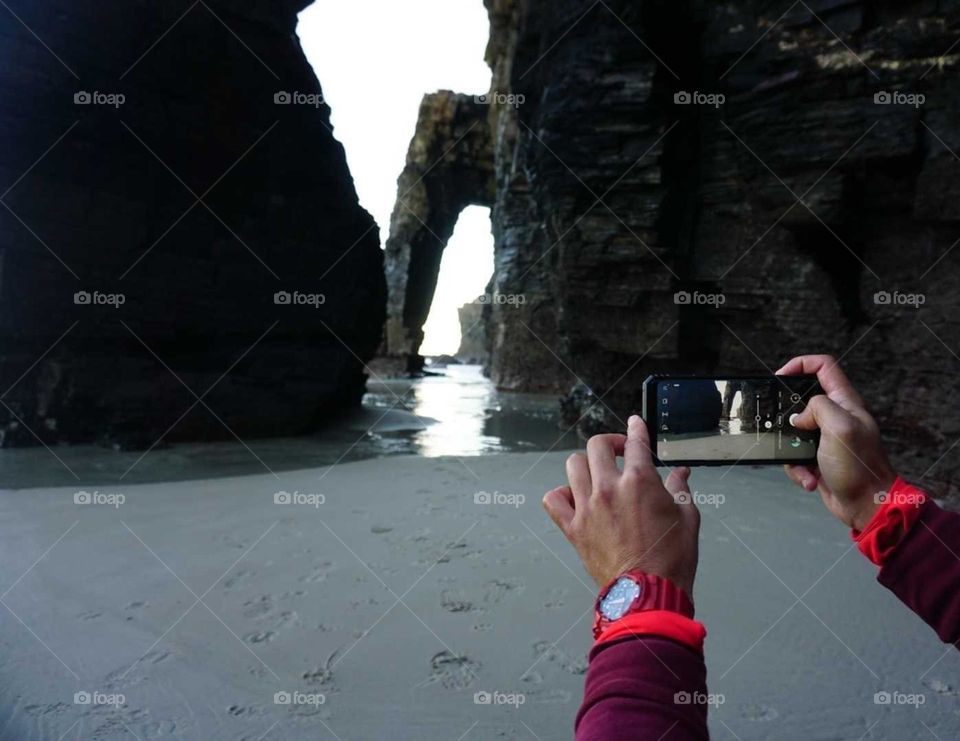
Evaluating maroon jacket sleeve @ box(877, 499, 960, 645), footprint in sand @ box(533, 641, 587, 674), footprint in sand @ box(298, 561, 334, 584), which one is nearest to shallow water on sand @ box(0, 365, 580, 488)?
footprint in sand @ box(298, 561, 334, 584)

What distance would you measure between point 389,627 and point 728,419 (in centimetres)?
209

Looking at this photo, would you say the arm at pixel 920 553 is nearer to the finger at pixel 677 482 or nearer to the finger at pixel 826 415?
the finger at pixel 826 415

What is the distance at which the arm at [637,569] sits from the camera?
0.72 m

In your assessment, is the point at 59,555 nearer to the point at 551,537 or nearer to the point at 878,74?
the point at 551,537

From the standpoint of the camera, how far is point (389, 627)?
2.86 meters

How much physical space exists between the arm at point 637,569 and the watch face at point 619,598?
0.7 inches

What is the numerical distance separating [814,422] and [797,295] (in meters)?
7.00

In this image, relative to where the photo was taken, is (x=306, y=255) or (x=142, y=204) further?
(x=306, y=255)

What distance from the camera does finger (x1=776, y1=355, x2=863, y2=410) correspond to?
4.32 ft

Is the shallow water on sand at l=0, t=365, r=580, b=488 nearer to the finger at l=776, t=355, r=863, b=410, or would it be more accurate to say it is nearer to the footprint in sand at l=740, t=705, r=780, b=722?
the footprint in sand at l=740, t=705, r=780, b=722

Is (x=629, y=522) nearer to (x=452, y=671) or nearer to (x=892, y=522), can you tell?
(x=892, y=522)

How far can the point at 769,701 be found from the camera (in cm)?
231

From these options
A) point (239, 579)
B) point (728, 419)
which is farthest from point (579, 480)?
point (239, 579)

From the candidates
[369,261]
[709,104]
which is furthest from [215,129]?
[709,104]
